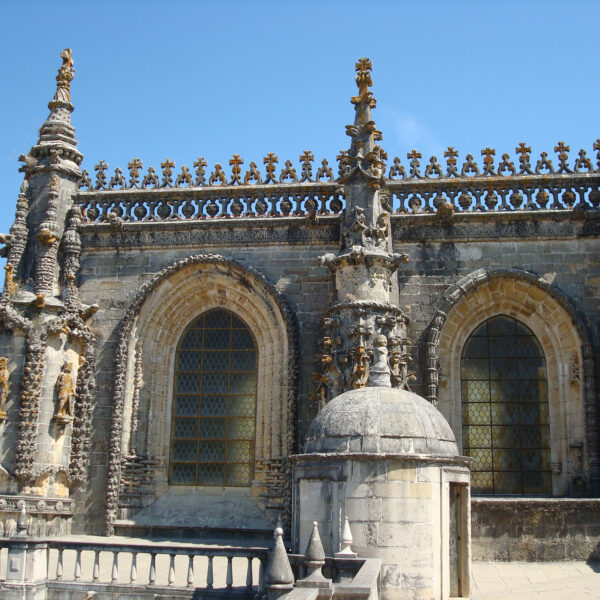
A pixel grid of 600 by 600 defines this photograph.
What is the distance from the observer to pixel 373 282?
45.6 ft

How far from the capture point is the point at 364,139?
15086mm

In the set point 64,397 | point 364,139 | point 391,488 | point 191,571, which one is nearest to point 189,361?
point 64,397

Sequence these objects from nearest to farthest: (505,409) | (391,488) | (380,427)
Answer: (391,488), (380,427), (505,409)

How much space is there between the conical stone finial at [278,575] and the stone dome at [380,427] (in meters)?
1.62

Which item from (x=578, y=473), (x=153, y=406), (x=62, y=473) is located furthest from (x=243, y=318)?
(x=578, y=473)

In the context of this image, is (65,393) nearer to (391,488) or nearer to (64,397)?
(64,397)

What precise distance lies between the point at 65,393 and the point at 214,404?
2972 millimetres

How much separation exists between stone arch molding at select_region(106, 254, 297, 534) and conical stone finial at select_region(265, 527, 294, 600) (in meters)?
6.49

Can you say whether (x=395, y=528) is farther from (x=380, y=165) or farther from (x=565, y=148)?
(x=565, y=148)

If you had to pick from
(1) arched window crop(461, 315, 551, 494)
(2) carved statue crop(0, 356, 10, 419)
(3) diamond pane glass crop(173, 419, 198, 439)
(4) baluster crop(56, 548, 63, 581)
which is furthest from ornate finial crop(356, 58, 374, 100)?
(4) baluster crop(56, 548, 63, 581)

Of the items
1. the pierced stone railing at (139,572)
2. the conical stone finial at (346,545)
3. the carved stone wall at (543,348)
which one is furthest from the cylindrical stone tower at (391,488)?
the carved stone wall at (543,348)

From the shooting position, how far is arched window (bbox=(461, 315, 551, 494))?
48.5ft

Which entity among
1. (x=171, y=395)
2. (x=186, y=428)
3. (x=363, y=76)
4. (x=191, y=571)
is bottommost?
(x=191, y=571)

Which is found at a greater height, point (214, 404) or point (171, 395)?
point (171, 395)
